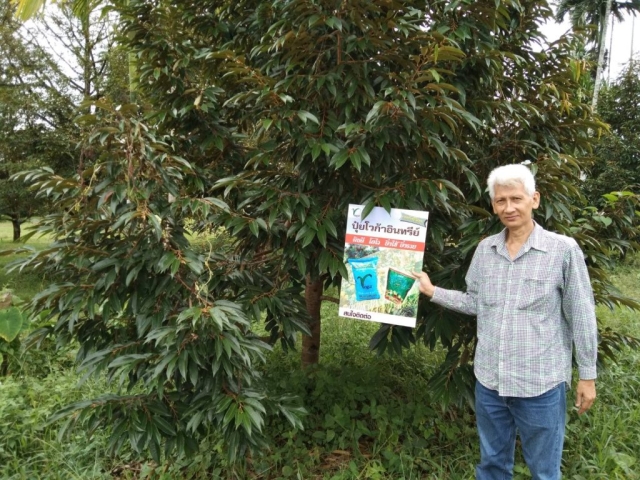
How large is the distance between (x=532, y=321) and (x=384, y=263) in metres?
0.65

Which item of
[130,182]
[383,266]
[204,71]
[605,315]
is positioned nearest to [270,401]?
[383,266]

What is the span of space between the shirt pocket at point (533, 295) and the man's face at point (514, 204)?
0.76ft

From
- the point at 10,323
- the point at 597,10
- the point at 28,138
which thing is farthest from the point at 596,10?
the point at 10,323

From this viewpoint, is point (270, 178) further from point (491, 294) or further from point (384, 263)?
point (491, 294)

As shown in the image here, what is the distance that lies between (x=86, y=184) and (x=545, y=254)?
1.94 m

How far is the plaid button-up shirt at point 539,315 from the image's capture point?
71.1 inches

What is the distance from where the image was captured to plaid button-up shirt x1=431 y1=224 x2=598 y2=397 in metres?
1.80

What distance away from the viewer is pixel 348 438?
3.07 m

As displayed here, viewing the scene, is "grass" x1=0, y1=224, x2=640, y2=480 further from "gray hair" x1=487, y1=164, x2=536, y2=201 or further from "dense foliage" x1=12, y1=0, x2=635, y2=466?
"gray hair" x1=487, y1=164, x2=536, y2=201

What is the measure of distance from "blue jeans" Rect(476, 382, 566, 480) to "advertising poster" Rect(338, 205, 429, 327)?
51 centimetres

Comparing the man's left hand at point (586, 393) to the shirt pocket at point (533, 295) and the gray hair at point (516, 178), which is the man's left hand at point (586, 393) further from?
the gray hair at point (516, 178)

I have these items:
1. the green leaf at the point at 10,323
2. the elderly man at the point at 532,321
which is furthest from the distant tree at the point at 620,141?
the green leaf at the point at 10,323

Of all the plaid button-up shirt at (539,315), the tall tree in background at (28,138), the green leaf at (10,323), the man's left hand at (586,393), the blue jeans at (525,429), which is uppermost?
the tall tree in background at (28,138)

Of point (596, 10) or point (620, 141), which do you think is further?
point (596, 10)
